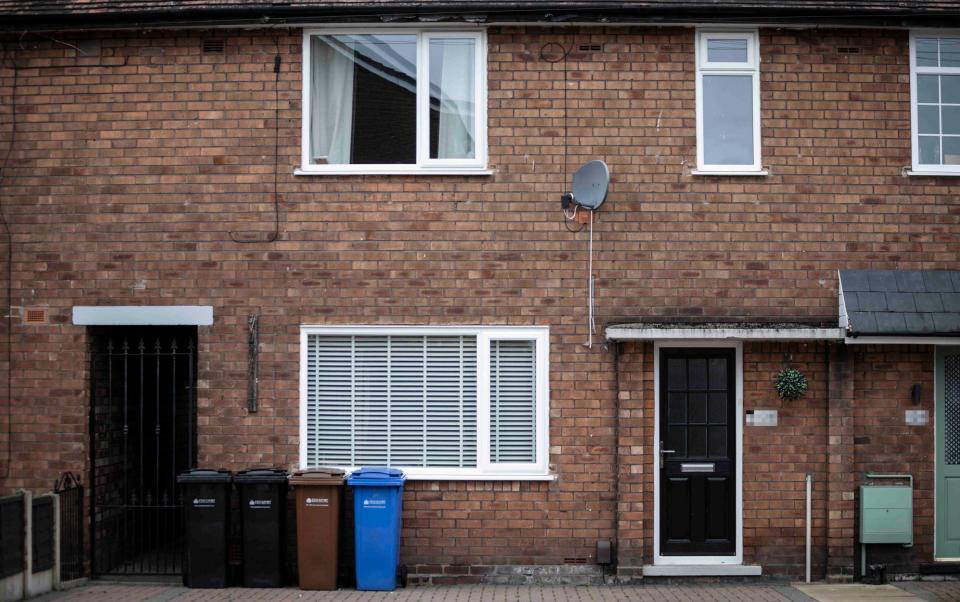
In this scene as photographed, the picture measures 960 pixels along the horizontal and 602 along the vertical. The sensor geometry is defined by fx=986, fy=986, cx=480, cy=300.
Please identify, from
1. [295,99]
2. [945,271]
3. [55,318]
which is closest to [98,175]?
[55,318]

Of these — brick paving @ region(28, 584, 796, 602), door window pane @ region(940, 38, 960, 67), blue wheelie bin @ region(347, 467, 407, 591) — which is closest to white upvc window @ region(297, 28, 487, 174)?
blue wheelie bin @ region(347, 467, 407, 591)

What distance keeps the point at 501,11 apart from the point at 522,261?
2510 mm

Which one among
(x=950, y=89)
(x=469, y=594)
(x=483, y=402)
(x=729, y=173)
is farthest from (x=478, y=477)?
(x=950, y=89)

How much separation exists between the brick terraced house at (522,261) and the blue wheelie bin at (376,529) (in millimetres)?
449

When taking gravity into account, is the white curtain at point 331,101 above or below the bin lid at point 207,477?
above

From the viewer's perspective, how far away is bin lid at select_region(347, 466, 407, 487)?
31.0 feet

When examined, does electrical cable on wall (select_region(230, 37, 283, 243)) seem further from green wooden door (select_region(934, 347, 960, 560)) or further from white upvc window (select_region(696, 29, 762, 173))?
green wooden door (select_region(934, 347, 960, 560))

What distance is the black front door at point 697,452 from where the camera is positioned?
1000 cm

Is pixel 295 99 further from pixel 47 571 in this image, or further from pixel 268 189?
pixel 47 571

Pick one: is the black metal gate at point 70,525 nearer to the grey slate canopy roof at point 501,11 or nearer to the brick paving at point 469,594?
the brick paving at point 469,594

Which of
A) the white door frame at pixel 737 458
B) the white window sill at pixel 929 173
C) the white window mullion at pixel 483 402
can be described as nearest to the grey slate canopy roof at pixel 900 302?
the white window sill at pixel 929 173

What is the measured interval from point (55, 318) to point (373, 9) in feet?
14.9

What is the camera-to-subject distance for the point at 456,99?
10242 mm

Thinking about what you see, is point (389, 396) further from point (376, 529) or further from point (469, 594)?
point (469, 594)
